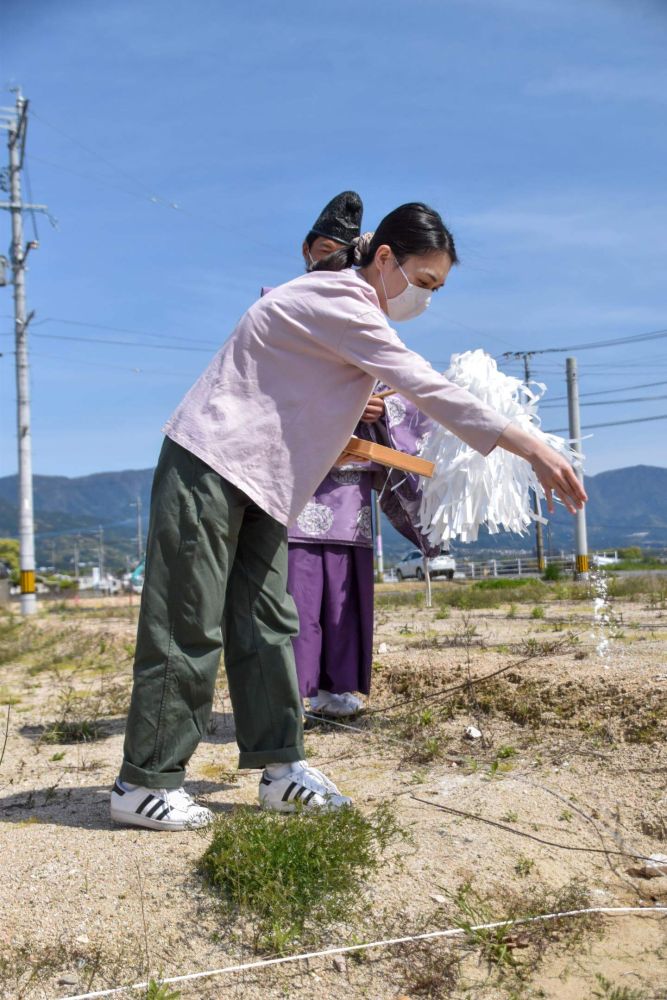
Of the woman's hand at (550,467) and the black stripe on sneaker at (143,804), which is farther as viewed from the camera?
the black stripe on sneaker at (143,804)

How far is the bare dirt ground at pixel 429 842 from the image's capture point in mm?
1987

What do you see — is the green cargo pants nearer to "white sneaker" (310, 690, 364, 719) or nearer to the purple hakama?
the purple hakama

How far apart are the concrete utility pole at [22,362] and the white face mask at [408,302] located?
16980 millimetres

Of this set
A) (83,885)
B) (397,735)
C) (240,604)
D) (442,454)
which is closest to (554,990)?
(83,885)

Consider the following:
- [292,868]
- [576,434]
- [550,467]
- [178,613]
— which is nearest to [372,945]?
[292,868]

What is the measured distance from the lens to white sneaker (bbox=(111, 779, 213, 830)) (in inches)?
106

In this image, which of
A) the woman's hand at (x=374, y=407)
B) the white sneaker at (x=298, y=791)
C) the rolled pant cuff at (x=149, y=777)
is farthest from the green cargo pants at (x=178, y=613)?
Answer: the woman's hand at (x=374, y=407)

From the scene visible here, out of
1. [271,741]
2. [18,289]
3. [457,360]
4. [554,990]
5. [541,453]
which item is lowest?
[554,990]

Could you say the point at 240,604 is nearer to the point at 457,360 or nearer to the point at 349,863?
the point at 349,863

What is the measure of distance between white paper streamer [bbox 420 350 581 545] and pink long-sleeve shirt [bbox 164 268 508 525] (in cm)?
117

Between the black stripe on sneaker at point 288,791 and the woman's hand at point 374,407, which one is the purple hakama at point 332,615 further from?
the black stripe on sneaker at point 288,791

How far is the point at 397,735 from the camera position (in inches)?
155

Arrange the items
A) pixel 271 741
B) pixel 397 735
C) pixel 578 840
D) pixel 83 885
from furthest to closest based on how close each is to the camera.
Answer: pixel 397 735 < pixel 271 741 < pixel 578 840 < pixel 83 885

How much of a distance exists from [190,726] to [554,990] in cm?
122
